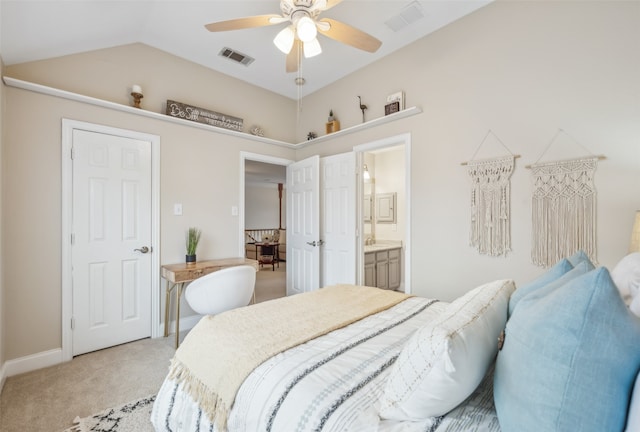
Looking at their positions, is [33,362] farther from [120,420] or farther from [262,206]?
[262,206]

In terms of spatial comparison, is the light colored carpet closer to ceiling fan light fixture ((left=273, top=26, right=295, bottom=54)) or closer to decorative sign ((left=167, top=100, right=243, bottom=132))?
decorative sign ((left=167, top=100, right=243, bottom=132))

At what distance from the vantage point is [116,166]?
284 centimetres

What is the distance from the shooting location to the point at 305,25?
72.9 inches

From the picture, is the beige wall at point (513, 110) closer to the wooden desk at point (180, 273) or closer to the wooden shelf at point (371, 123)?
the wooden shelf at point (371, 123)

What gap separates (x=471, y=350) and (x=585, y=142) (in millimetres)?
2141

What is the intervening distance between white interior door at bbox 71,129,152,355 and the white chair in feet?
2.68

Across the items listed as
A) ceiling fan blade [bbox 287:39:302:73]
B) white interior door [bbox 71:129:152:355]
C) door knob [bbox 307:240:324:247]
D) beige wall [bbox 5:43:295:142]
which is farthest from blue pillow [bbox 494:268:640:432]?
beige wall [bbox 5:43:295:142]

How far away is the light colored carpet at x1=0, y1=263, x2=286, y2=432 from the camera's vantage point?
5.98 feet

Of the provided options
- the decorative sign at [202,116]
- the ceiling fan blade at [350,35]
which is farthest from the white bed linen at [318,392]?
the decorative sign at [202,116]

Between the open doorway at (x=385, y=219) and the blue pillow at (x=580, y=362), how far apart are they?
3448 mm

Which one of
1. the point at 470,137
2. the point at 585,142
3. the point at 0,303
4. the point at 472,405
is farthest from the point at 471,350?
the point at 0,303

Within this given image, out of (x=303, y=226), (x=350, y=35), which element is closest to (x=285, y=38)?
(x=350, y=35)

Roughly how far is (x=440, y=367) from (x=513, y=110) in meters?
2.43

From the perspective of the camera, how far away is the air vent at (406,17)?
2.54 m
